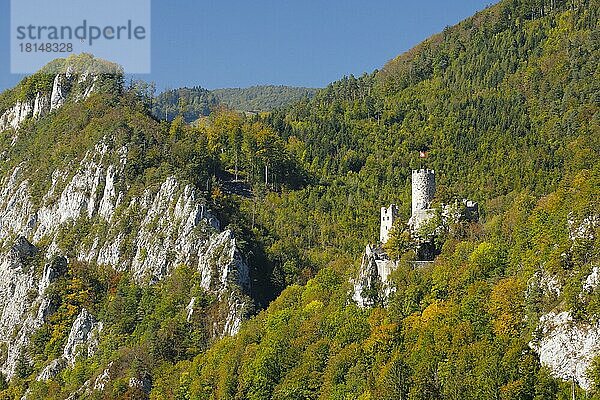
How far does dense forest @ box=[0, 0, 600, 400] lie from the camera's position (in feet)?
208

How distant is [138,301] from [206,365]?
18625 mm

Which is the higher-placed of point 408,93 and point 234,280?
point 408,93

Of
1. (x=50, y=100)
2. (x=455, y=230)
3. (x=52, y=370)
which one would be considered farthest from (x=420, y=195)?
(x=50, y=100)

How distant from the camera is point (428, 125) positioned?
12812 centimetres

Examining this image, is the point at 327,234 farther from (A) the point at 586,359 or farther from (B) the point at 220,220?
(A) the point at 586,359

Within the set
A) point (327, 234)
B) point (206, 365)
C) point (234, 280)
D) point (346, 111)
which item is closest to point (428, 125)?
point (346, 111)

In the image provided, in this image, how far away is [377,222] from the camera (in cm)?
10300

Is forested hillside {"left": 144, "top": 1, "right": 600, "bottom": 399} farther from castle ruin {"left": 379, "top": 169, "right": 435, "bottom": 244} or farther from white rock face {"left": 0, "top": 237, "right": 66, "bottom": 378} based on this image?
white rock face {"left": 0, "top": 237, "right": 66, "bottom": 378}

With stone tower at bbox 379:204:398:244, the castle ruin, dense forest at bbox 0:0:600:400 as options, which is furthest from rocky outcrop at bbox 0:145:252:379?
the castle ruin

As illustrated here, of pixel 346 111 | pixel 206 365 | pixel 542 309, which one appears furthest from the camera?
pixel 346 111

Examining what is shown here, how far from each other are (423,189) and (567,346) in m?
24.1

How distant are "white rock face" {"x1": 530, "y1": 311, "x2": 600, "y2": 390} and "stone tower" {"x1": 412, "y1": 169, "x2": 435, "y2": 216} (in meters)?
21.0

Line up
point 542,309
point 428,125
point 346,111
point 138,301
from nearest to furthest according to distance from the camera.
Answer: point 542,309 < point 138,301 < point 428,125 < point 346,111

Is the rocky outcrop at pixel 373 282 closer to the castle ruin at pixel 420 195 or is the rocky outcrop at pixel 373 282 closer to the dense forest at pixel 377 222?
the dense forest at pixel 377 222
